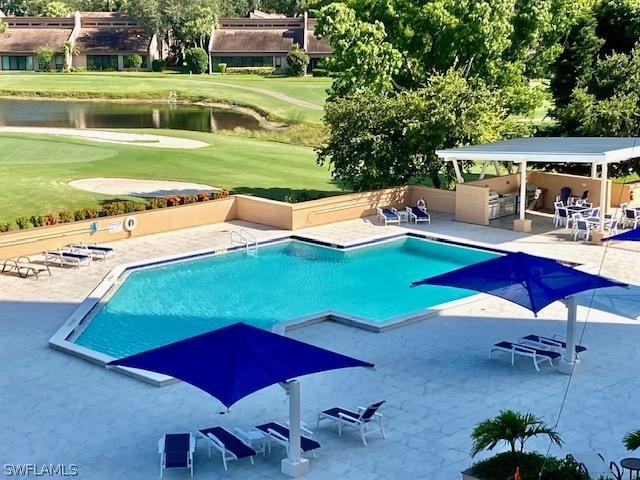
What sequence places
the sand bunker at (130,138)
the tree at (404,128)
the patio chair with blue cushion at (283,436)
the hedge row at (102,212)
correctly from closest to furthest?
the patio chair with blue cushion at (283,436), the hedge row at (102,212), the tree at (404,128), the sand bunker at (130,138)

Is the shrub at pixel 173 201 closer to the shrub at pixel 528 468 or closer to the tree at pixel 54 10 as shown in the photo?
the shrub at pixel 528 468

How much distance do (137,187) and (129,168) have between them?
425 cm

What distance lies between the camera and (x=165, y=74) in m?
100

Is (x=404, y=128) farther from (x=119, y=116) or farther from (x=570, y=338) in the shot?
(x=119, y=116)

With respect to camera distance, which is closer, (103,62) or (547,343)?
(547,343)

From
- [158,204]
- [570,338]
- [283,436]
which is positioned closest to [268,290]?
[158,204]

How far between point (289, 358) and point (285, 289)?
1087 cm

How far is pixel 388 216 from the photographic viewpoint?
30391 mm

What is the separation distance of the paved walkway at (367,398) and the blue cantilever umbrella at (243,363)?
1288mm

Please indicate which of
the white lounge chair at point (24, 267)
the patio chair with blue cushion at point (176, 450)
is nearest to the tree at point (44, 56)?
the white lounge chair at point (24, 267)

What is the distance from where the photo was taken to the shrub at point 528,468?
10.9 metres

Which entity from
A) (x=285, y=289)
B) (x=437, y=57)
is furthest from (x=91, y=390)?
(x=437, y=57)

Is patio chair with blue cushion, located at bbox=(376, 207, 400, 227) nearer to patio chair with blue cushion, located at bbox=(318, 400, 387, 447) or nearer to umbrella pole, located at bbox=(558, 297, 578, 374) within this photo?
umbrella pole, located at bbox=(558, 297, 578, 374)

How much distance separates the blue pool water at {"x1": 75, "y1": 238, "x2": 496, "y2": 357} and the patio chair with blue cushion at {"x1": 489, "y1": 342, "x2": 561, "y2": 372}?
4093mm
